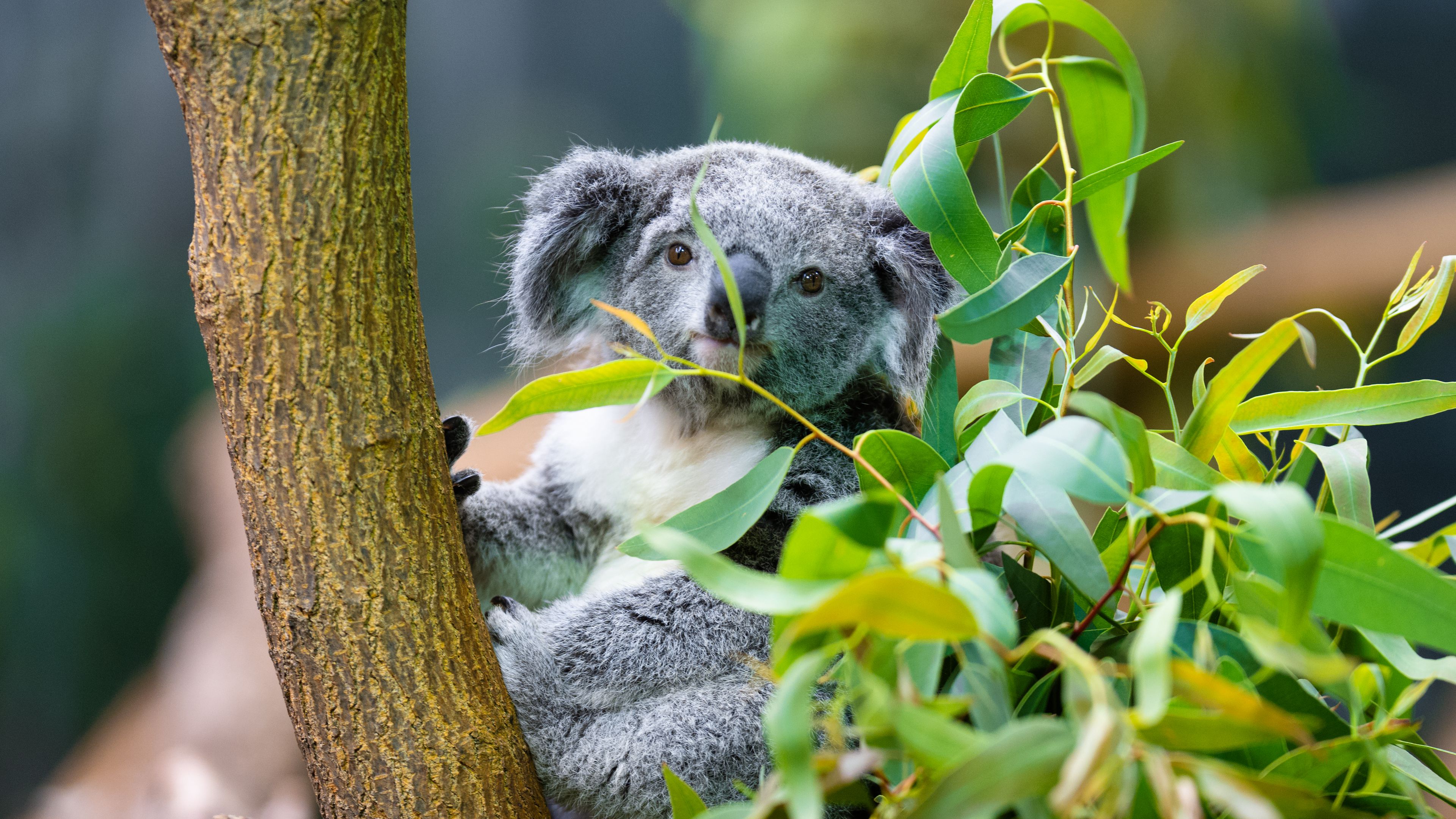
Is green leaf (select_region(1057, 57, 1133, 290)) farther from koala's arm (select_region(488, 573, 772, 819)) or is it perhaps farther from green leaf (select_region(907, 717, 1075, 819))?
green leaf (select_region(907, 717, 1075, 819))

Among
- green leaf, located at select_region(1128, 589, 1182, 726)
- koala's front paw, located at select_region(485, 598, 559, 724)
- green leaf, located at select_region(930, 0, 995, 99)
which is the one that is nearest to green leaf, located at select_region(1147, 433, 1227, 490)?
green leaf, located at select_region(1128, 589, 1182, 726)

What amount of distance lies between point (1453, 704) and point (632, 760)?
4.38 metres

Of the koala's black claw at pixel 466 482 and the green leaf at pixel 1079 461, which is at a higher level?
the green leaf at pixel 1079 461

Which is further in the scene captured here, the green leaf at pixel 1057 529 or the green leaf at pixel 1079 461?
the green leaf at pixel 1057 529

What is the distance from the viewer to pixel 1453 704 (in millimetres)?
4141

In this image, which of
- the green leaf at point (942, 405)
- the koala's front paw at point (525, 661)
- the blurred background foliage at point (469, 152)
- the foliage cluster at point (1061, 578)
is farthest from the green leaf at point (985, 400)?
the blurred background foliage at point (469, 152)

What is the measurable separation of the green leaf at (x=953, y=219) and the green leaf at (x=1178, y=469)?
1.13 feet

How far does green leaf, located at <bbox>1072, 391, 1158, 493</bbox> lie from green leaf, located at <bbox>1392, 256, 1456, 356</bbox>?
0.46m

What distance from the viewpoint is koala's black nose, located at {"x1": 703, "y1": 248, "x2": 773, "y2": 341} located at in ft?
4.74

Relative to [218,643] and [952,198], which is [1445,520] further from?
[218,643]

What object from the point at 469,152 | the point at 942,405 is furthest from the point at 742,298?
the point at 469,152

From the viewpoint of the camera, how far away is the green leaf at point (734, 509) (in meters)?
1.01

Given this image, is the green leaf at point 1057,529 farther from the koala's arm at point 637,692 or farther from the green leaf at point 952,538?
the koala's arm at point 637,692

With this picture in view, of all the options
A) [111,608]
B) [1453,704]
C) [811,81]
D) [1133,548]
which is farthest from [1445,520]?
[111,608]
